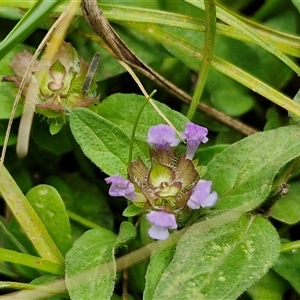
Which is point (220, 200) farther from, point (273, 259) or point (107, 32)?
point (107, 32)

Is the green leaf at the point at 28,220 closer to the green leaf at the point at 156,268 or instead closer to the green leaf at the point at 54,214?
the green leaf at the point at 54,214

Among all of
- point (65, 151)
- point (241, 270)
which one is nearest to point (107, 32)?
point (65, 151)

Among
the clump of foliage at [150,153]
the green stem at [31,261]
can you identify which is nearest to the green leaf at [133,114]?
the clump of foliage at [150,153]

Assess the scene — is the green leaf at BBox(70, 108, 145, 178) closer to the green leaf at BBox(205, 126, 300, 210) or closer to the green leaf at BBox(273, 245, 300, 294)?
the green leaf at BBox(205, 126, 300, 210)

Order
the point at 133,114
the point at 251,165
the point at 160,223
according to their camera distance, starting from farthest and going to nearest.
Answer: the point at 133,114 → the point at 251,165 → the point at 160,223

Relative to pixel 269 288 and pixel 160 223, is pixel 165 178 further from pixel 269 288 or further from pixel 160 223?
pixel 269 288

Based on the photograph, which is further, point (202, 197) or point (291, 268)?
point (291, 268)

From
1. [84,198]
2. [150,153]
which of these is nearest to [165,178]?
[150,153]
